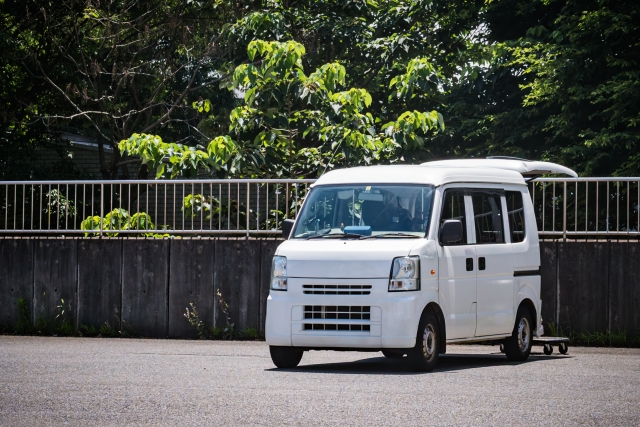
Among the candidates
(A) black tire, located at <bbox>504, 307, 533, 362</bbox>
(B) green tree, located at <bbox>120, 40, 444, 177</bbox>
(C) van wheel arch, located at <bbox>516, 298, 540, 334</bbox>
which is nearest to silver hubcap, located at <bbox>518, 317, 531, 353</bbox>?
(A) black tire, located at <bbox>504, 307, 533, 362</bbox>

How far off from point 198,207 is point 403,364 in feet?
18.5

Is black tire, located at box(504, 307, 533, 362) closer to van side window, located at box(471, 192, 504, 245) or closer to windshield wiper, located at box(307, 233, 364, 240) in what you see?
van side window, located at box(471, 192, 504, 245)

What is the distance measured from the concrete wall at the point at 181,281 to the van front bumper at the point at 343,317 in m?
4.83

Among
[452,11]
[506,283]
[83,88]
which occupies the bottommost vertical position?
[506,283]

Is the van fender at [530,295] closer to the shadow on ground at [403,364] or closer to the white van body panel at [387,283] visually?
the white van body panel at [387,283]

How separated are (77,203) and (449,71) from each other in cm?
1550

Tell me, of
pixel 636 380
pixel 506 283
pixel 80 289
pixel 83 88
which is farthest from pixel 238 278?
pixel 83 88

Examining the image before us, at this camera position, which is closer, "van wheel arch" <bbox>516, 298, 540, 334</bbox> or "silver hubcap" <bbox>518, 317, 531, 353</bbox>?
"silver hubcap" <bbox>518, 317, 531, 353</bbox>

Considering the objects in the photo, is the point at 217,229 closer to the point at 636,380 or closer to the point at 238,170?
the point at 238,170

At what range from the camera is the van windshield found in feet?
39.0

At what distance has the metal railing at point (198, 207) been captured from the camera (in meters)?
15.7

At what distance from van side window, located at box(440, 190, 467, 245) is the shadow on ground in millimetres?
1388

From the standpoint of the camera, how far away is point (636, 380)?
10719mm

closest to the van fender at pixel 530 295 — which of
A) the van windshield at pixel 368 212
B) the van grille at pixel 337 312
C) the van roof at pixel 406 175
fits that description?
the van roof at pixel 406 175
